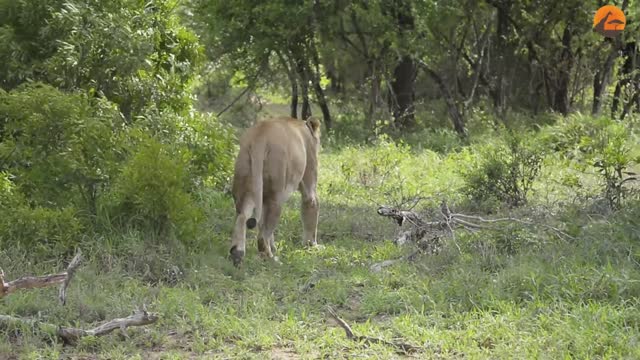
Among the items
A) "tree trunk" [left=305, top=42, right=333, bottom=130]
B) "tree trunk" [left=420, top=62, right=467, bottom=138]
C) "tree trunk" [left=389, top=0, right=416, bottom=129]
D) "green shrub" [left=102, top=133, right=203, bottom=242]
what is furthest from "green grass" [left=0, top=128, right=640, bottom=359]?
"tree trunk" [left=305, top=42, right=333, bottom=130]

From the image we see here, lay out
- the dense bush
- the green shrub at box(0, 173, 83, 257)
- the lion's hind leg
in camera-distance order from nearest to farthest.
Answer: the green shrub at box(0, 173, 83, 257) < the dense bush < the lion's hind leg

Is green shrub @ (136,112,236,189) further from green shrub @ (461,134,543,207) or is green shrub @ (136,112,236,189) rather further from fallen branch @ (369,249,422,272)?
green shrub @ (461,134,543,207)

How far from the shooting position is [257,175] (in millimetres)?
8562

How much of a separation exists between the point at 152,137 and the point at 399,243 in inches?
91.7

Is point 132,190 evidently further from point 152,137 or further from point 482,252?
point 482,252

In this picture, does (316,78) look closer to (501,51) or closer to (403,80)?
(403,80)

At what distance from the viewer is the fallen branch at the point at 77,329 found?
588 centimetres

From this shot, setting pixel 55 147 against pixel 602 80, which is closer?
pixel 55 147

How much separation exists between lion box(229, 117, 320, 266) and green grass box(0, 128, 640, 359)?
0.22 metres

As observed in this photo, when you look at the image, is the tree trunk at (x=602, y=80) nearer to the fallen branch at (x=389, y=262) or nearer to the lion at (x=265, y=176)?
the lion at (x=265, y=176)

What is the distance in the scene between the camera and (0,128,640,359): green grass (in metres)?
5.98

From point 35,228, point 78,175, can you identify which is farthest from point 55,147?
point 35,228

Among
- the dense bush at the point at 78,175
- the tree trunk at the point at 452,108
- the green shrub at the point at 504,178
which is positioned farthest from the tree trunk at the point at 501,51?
the dense bush at the point at 78,175

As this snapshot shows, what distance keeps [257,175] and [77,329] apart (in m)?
2.81
